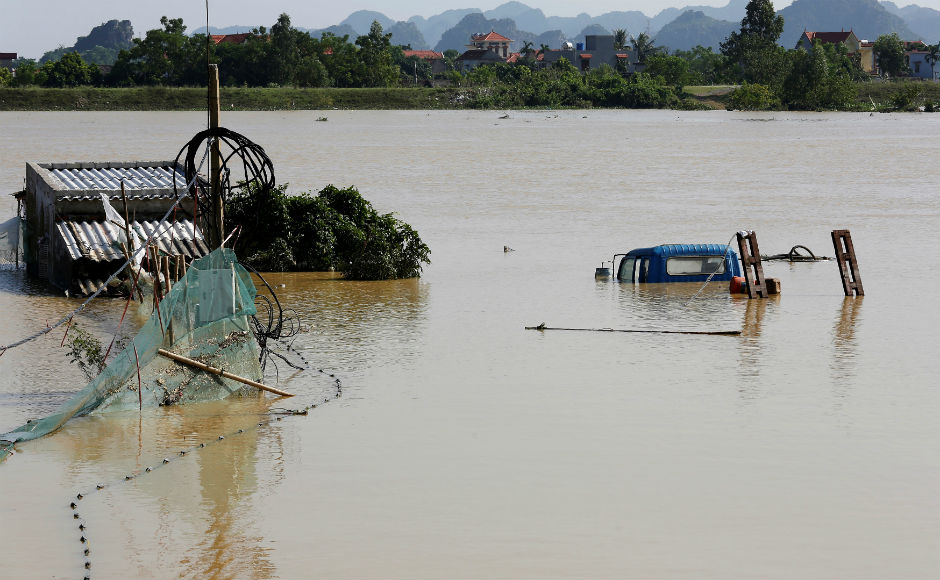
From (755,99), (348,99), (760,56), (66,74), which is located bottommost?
(348,99)

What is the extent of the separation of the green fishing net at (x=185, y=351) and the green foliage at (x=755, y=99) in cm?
15184

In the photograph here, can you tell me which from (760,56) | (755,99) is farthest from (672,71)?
(755,99)

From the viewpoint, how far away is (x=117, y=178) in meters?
31.4

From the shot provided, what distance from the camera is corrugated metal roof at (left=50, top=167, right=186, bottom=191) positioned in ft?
97.3

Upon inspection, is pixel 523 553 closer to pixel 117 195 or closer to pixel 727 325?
pixel 727 325

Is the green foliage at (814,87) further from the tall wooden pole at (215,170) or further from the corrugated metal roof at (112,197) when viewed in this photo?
the tall wooden pole at (215,170)

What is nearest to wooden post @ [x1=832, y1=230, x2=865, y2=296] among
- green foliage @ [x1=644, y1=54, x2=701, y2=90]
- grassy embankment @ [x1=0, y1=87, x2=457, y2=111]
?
grassy embankment @ [x1=0, y1=87, x2=457, y2=111]

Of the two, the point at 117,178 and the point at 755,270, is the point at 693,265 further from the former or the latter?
the point at 117,178

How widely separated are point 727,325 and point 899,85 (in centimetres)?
17122

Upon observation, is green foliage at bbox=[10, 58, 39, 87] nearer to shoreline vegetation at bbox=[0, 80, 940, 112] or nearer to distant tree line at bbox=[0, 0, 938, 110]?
distant tree line at bbox=[0, 0, 938, 110]

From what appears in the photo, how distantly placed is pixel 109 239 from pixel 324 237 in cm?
613

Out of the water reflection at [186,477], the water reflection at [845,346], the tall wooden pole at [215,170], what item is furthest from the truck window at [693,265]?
the water reflection at [186,477]

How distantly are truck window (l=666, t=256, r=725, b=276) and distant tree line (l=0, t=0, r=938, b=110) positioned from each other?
132056 mm

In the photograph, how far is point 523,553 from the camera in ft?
40.2
